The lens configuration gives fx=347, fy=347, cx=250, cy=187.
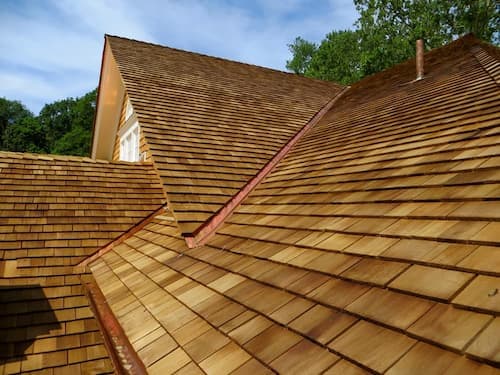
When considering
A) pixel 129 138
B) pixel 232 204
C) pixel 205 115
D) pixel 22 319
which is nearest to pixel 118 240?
pixel 22 319

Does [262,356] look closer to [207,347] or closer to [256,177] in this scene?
[207,347]

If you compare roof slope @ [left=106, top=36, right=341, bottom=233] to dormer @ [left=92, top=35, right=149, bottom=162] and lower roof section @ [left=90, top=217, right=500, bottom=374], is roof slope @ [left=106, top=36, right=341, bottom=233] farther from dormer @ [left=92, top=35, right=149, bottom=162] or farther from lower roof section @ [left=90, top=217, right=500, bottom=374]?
lower roof section @ [left=90, top=217, right=500, bottom=374]

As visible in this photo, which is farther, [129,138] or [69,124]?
[69,124]

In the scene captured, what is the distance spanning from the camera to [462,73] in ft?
19.6

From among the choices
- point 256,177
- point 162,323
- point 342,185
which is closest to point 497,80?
point 342,185

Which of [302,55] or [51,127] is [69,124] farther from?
[302,55]

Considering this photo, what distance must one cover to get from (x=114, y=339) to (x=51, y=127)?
65.0 meters

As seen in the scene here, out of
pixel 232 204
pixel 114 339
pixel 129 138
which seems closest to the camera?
pixel 114 339

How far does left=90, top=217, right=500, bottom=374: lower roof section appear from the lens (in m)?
1.49

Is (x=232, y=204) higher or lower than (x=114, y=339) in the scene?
higher

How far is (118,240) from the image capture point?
5961 millimetres

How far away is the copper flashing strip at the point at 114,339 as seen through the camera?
286 cm

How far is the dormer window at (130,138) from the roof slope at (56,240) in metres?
2.49

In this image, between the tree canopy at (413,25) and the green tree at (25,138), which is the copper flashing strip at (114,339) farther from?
the green tree at (25,138)
